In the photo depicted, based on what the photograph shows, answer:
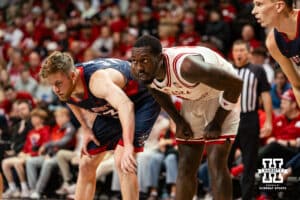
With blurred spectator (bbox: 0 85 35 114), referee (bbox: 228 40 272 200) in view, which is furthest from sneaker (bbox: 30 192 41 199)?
referee (bbox: 228 40 272 200)

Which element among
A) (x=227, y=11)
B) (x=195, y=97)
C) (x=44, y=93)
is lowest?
(x=195, y=97)

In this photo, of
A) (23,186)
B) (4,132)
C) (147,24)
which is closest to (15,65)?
(147,24)

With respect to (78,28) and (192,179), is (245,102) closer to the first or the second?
(192,179)

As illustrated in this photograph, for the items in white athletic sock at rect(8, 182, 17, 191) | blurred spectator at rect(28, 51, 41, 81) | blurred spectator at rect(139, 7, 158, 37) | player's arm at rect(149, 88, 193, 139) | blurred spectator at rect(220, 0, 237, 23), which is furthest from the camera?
blurred spectator at rect(28, 51, 41, 81)

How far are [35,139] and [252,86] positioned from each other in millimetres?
3703

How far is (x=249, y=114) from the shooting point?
289 inches

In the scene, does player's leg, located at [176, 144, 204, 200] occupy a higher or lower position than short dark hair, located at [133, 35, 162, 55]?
lower

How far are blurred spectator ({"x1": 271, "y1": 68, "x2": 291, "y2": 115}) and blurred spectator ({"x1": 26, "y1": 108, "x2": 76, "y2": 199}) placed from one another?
2816 mm

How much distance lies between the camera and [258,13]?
4484 millimetres

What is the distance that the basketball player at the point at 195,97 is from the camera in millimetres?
4445

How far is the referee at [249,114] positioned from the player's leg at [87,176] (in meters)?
2.10

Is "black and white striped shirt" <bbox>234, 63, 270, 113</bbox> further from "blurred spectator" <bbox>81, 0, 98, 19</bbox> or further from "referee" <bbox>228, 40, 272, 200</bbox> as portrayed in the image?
"blurred spectator" <bbox>81, 0, 98, 19</bbox>

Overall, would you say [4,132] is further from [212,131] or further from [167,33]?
[212,131]

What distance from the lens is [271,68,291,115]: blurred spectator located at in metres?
8.58
